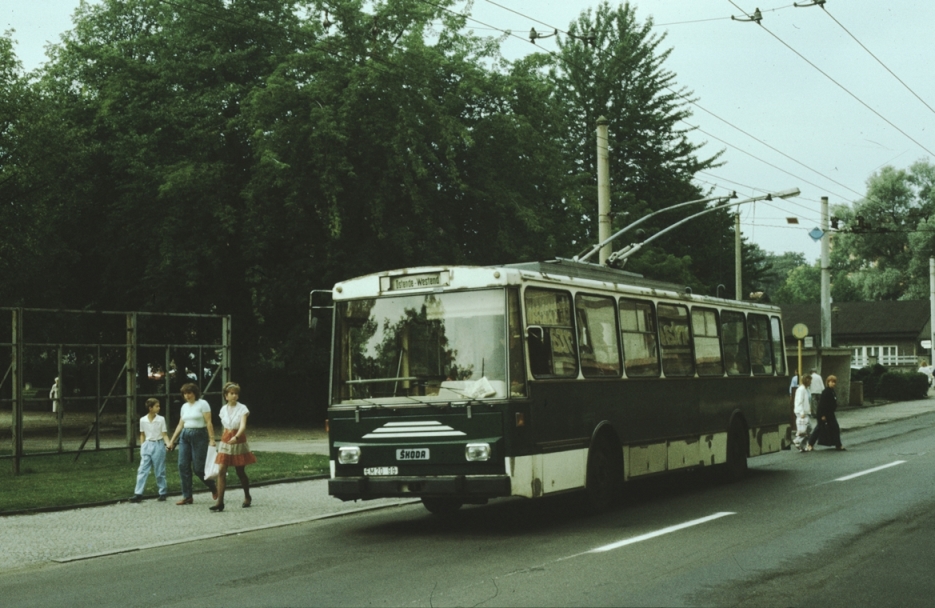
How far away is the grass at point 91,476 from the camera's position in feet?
55.1

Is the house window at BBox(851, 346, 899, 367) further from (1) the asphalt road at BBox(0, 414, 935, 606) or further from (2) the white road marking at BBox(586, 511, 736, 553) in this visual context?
(2) the white road marking at BBox(586, 511, 736, 553)

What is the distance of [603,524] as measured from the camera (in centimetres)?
1292

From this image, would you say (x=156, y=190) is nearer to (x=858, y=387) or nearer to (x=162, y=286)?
(x=162, y=286)

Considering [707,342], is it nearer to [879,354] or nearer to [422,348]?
[422,348]

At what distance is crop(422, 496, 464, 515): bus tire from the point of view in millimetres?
14340

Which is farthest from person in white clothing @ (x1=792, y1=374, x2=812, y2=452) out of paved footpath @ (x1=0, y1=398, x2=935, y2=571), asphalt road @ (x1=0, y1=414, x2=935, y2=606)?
paved footpath @ (x1=0, y1=398, x2=935, y2=571)

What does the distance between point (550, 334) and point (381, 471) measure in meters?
2.39

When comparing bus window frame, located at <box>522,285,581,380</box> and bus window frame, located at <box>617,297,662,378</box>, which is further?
bus window frame, located at <box>617,297,662,378</box>

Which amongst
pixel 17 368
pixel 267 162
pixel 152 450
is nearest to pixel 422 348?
pixel 152 450

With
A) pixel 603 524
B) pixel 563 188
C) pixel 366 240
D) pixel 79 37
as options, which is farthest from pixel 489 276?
pixel 79 37

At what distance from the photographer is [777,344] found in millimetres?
20719

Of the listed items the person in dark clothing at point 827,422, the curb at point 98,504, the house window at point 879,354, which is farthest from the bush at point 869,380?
the curb at point 98,504

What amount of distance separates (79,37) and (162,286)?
35.3 feet

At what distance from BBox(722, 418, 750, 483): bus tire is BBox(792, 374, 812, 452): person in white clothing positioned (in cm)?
804
